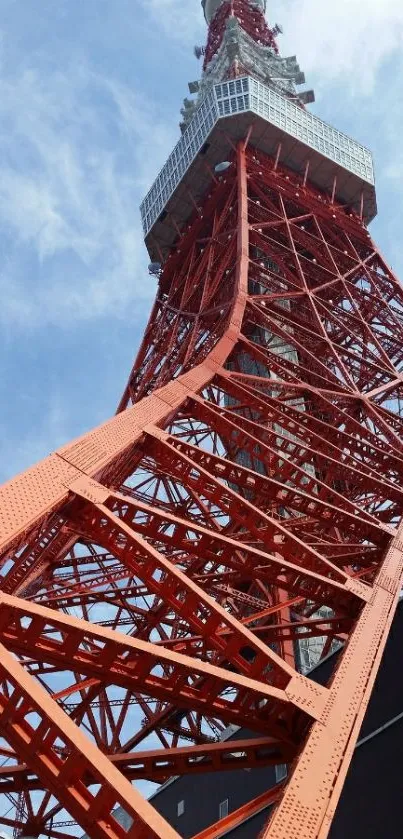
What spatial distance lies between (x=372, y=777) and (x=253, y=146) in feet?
73.3

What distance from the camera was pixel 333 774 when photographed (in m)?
5.08

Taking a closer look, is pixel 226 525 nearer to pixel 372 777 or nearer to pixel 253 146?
pixel 372 777

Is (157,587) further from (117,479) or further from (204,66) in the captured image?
(204,66)

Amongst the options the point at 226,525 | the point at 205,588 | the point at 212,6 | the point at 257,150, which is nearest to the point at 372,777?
the point at 205,588

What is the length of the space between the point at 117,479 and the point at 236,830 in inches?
241

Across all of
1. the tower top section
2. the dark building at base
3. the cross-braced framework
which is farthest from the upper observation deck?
the dark building at base

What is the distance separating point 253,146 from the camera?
28.1 meters

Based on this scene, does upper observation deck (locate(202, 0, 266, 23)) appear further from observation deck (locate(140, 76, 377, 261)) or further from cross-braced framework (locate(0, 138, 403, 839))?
cross-braced framework (locate(0, 138, 403, 839))

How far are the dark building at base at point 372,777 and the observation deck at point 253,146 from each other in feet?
65.7

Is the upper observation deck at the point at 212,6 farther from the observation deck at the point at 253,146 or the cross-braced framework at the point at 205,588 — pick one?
the cross-braced framework at the point at 205,588

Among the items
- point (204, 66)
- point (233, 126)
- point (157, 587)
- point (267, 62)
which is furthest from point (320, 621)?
point (204, 66)

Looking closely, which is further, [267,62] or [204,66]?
[204,66]

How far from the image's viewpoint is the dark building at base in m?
10.1

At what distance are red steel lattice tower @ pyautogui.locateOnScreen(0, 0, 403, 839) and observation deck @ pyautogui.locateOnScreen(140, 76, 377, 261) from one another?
0.08 meters
